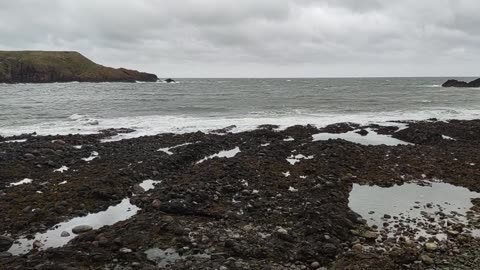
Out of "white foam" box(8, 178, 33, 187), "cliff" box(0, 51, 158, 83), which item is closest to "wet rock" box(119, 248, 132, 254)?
"white foam" box(8, 178, 33, 187)

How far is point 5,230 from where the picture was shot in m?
10.5

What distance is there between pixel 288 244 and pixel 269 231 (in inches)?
37.3

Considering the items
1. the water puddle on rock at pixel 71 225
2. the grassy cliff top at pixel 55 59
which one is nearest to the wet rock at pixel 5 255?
the water puddle on rock at pixel 71 225

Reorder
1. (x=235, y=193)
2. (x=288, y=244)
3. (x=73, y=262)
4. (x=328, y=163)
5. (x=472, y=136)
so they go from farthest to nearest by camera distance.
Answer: (x=472, y=136), (x=328, y=163), (x=235, y=193), (x=288, y=244), (x=73, y=262)

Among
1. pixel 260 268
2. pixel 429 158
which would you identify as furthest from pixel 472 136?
pixel 260 268

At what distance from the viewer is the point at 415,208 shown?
41.0 feet

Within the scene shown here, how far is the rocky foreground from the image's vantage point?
8.97 metres

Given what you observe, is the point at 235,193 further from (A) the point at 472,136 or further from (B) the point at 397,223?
(A) the point at 472,136

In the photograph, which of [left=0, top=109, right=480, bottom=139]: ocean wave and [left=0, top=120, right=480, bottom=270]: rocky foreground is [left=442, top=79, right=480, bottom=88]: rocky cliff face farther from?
[left=0, top=120, right=480, bottom=270]: rocky foreground

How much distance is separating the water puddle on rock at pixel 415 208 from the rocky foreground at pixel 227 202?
0.17m

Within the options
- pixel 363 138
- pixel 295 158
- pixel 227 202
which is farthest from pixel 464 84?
pixel 227 202

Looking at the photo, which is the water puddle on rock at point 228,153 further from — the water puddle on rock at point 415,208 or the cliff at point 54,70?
the cliff at point 54,70

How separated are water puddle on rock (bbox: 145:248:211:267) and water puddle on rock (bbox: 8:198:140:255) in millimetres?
2369

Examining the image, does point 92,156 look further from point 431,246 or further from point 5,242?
point 431,246
